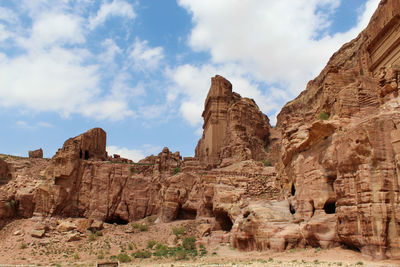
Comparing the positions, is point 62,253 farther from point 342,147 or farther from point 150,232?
point 342,147

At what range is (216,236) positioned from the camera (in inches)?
905

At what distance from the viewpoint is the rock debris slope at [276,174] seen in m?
12.7

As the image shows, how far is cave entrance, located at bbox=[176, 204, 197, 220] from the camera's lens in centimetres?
3112

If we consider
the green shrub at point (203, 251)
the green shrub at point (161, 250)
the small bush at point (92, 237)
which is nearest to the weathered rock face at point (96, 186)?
the small bush at point (92, 237)

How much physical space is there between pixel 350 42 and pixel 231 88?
14206 mm

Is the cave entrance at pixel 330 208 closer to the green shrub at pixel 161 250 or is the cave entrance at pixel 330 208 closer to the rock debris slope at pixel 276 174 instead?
the rock debris slope at pixel 276 174

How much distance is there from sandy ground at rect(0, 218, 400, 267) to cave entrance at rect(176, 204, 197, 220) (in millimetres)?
1539

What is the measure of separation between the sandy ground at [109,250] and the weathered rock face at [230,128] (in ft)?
37.4

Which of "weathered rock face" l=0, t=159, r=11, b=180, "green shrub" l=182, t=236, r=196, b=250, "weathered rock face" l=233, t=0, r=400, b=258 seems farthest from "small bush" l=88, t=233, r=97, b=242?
"weathered rock face" l=233, t=0, r=400, b=258

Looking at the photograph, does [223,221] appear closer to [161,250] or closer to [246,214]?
[161,250]

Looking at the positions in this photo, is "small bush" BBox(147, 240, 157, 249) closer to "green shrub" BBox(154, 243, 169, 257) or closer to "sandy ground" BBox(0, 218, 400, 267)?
"green shrub" BBox(154, 243, 169, 257)

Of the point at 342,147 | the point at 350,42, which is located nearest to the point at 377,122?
the point at 342,147

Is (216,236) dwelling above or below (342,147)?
below

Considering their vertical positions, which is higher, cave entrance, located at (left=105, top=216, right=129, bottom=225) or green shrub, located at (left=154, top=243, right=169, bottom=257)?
cave entrance, located at (left=105, top=216, right=129, bottom=225)
